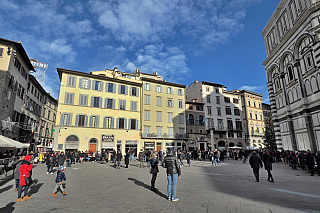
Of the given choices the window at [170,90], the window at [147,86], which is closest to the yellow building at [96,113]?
the window at [147,86]

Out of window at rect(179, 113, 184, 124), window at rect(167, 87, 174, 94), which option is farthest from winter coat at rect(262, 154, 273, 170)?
window at rect(167, 87, 174, 94)

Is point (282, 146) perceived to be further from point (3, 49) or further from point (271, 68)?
point (3, 49)

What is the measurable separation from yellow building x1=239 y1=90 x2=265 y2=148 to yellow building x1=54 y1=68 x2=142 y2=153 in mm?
27781

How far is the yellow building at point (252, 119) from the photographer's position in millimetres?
44219

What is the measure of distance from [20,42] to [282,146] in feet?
113

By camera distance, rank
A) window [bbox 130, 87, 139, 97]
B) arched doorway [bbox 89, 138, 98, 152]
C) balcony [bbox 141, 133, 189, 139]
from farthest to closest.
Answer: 1. window [bbox 130, 87, 139, 97]
2. balcony [bbox 141, 133, 189, 139]
3. arched doorway [bbox 89, 138, 98, 152]

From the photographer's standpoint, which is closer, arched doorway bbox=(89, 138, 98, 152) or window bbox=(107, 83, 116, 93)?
arched doorway bbox=(89, 138, 98, 152)

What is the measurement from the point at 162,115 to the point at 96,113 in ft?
39.1

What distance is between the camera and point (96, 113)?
2925 cm

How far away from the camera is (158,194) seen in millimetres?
6516

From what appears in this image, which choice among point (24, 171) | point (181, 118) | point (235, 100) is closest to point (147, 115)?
point (181, 118)

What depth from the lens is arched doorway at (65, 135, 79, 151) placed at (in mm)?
26422

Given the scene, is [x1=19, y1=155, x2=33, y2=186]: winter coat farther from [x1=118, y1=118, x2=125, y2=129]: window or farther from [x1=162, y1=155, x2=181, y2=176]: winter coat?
[x1=118, y1=118, x2=125, y2=129]: window

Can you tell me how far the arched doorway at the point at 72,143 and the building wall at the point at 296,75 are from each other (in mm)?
27700
